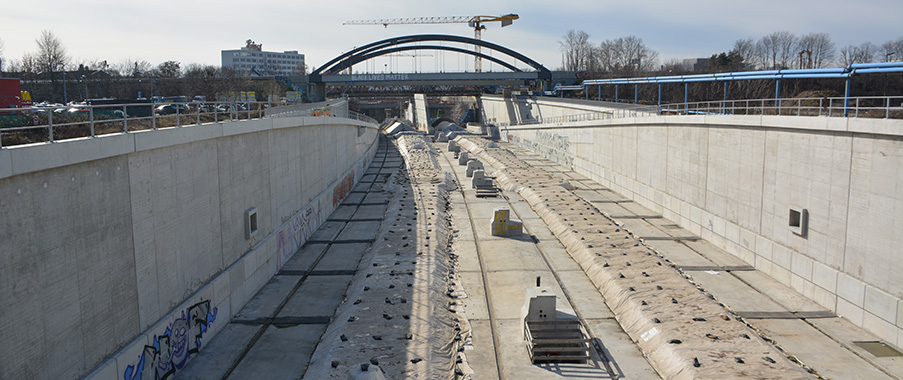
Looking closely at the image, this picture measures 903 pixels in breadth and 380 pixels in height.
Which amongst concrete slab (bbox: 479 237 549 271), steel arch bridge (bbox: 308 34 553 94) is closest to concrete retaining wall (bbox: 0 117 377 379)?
concrete slab (bbox: 479 237 549 271)

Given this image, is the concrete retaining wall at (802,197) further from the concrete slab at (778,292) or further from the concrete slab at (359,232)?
the concrete slab at (359,232)

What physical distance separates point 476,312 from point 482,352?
3245 mm

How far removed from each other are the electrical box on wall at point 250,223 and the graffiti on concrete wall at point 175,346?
14.7 ft

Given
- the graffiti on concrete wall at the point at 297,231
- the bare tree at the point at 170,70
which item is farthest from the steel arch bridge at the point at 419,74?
the graffiti on concrete wall at the point at 297,231

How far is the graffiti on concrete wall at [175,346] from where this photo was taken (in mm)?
15242

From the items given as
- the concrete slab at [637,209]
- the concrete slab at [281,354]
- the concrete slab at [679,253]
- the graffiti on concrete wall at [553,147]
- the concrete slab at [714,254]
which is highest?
the graffiti on concrete wall at [553,147]

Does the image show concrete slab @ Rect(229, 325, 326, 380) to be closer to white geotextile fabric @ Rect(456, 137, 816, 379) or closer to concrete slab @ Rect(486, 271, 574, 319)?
concrete slab @ Rect(486, 271, 574, 319)

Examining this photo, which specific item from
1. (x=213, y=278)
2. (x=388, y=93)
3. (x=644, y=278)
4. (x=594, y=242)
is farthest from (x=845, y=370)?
(x=388, y=93)

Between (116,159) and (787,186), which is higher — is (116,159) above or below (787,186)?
above

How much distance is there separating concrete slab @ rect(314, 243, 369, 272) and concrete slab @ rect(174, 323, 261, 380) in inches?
290

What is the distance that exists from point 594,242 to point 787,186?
25.7 feet

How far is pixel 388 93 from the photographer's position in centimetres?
A: 14312

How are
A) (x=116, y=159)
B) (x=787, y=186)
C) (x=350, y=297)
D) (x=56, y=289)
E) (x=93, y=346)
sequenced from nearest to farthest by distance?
(x=56, y=289)
(x=93, y=346)
(x=116, y=159)
(x=350, y=297)
(x=787, y=186)

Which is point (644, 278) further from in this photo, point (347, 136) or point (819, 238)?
point (347, 136)
